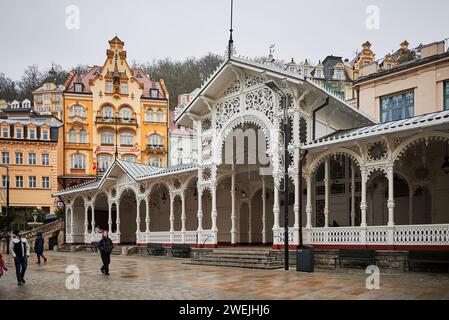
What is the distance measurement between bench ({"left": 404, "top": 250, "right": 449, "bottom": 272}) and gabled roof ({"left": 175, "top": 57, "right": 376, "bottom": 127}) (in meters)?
7.11

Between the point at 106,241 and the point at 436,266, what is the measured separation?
10725 millimetres

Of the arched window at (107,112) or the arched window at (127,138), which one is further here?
the arched window at (127,138)

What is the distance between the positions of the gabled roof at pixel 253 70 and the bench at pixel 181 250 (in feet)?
20.5

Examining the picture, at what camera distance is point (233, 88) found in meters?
22.9

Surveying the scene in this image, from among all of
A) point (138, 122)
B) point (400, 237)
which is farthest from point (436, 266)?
point (138, 122)

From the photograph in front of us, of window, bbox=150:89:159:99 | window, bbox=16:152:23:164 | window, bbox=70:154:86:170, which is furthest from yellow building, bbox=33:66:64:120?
window, bbox=150:89:159:99

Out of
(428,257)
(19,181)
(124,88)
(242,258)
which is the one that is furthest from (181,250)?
(124,88)

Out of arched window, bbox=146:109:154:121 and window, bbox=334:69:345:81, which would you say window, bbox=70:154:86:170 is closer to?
arched window, bbox=146:109:154:121

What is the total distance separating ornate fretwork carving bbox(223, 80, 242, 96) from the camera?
22.6m

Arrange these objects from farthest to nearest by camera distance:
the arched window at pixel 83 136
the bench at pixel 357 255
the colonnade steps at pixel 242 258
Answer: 1. the arched window at pixel 83 136
2. the colonnade steps at pixel 242 258
3. the bench at pixel 357 255

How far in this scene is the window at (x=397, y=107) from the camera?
2795cm

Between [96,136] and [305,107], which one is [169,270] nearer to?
[305,107]

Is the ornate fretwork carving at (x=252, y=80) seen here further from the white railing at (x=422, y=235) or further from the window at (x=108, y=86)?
the window at (x=108, y=86)

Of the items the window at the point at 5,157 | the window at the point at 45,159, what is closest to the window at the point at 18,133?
the window at the point at 5,157
